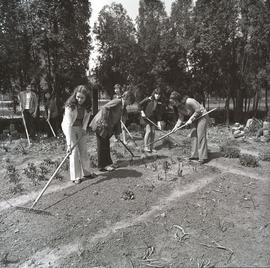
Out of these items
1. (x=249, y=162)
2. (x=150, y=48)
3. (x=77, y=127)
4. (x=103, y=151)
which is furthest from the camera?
(x=150, y=48)

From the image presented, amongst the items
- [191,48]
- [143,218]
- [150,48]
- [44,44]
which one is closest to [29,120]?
[44,44]

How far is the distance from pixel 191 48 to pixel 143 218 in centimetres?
1134

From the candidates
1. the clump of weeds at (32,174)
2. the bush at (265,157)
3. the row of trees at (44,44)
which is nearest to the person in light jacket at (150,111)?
the bush at (265,157)

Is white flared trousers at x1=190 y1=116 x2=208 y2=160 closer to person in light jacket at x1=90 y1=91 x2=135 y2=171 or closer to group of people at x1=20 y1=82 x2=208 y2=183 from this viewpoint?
group of people at x1=20 y1=82 x2=208 y2=183

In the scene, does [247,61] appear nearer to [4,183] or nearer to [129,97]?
[129,97]

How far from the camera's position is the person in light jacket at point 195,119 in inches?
283

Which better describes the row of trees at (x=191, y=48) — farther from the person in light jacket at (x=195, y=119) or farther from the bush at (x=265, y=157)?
the person in light jacket at (x=195, y=119)

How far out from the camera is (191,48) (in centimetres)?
1463

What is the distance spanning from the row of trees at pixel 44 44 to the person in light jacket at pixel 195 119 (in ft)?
24.5

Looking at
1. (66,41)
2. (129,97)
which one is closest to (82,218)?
(129,97)

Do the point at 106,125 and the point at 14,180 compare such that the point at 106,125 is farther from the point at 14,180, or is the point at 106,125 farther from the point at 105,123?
the point at 14,180

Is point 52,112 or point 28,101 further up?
point 28,101

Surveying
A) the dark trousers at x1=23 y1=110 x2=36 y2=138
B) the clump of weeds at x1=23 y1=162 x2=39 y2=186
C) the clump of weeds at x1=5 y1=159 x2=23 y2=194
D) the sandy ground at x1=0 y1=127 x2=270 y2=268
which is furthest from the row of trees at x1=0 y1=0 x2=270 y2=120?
the sandy ground at x1=0 y1=127 x2=270 y2=268

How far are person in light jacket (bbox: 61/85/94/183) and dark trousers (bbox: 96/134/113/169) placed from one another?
1.64 ft
